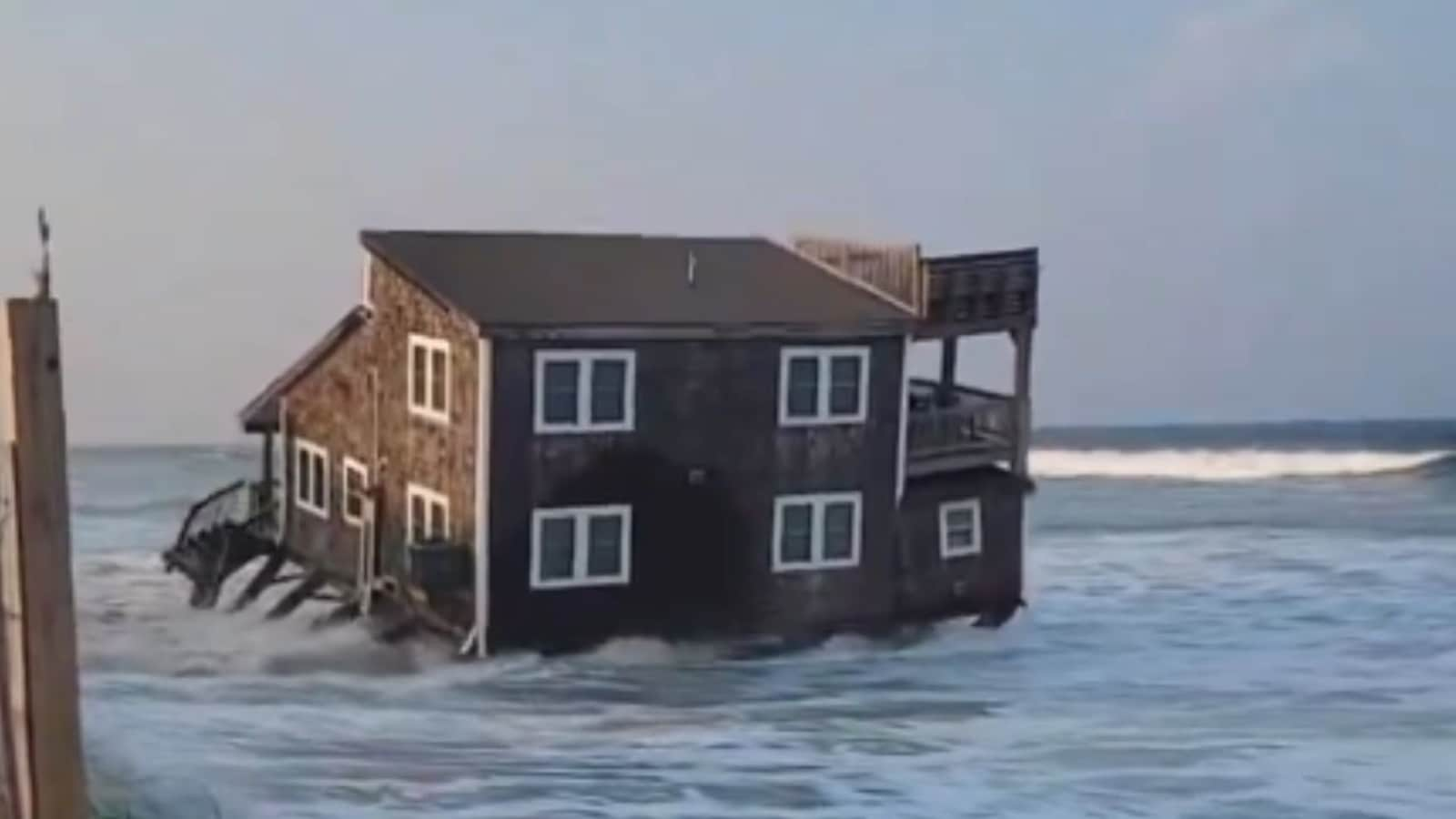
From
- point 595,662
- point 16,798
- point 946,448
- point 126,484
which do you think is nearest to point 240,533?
point 595,662

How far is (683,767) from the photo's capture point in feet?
56.7

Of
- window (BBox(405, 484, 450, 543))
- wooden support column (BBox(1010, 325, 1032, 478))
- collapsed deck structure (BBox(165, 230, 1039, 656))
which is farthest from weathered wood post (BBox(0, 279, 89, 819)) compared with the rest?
wooden support column (BBox(1010, 325, 1032, 478))

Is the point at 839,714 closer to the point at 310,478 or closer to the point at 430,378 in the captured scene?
the point at 430,378

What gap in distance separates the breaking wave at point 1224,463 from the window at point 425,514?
47.8m

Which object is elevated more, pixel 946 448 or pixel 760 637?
pixel 946 448

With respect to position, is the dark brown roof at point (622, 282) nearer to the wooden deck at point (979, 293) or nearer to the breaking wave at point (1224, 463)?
Answer: the wooden deck at point (979, 293)

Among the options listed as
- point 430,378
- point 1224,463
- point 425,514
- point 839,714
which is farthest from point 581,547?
point 1224,463

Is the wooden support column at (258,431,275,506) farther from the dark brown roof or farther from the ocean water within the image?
the dark brown roof

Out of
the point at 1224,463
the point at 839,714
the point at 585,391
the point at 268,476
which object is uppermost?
the point at 585,391

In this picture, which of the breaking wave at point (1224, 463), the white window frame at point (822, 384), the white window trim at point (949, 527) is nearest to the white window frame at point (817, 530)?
the white window frame at point (822, 384)

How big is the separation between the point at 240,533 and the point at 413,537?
5.66 metres

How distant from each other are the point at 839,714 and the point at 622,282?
23.3 ft

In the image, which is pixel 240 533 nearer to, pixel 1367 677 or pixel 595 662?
pixel 595 662

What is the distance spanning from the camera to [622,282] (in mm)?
25203
